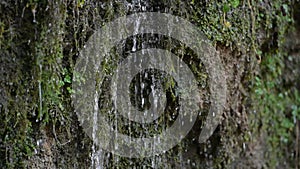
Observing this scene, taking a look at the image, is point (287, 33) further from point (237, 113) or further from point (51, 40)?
point (51, 40)

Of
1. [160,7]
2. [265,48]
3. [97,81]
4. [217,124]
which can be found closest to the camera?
[97,81]

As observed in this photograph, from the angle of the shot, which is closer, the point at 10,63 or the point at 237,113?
the point at 10,63

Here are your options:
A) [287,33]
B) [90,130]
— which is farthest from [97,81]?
[287,33]

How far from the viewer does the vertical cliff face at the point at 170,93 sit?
1.95 metres

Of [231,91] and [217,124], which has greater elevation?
[231,91]

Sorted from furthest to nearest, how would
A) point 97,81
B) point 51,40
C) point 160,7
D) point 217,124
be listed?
point 217,124 → point 160,7 → point 97,81 → point 51,40

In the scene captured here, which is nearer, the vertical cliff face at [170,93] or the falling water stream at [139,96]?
the vertical cliff face at [170,93]

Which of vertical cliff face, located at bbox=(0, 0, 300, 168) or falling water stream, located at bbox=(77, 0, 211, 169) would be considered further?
falling water stream, located at bbox=(77, 0, 211, 169)

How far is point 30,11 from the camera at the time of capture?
195cm

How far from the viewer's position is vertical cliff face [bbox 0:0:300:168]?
195cm

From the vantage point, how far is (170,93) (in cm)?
247

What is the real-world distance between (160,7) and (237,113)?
91 centimetres

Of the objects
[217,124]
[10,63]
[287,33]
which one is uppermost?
[287,33]

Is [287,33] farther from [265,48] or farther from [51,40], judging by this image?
[51,40]
